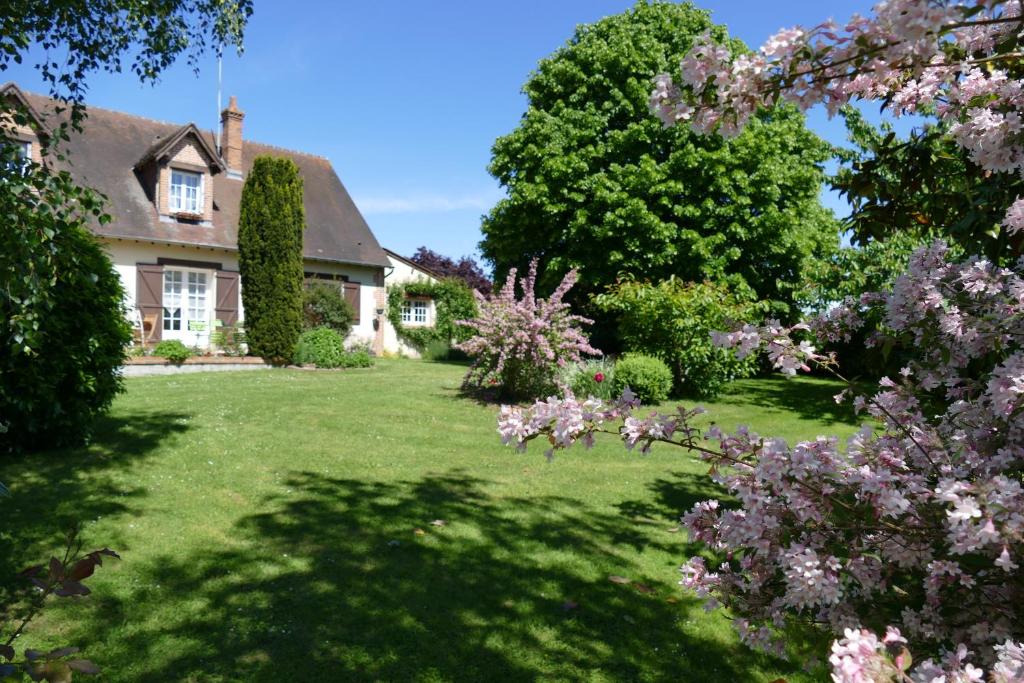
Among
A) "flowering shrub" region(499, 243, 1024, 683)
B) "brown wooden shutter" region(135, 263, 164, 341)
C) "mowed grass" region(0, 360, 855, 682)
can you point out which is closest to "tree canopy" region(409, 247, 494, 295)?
"brown wooden shutter" region(135, 263, 164, 341)

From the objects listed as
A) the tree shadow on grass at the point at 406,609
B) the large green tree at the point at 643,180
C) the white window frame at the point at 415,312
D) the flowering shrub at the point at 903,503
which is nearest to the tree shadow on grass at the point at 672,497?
the tree shadow on grass at the point at 406,609

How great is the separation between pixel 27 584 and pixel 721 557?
14.2ft

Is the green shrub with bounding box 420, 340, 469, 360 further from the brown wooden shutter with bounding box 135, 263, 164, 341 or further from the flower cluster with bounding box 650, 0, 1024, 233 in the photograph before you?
the flower cluster with bounding box 650, 0, 1024, 233

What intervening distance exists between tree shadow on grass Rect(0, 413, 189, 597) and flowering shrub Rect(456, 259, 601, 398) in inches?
195

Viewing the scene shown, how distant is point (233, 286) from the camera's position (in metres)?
19.7

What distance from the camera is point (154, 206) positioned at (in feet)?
61.6

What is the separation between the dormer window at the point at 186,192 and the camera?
18969 millimetres

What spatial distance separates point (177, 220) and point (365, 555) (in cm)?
1759

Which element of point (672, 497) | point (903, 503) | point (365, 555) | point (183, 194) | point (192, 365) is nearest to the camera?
point (903, 503)

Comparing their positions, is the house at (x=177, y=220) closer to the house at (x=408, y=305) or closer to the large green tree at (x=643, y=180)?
the house at (x=408, y=305)

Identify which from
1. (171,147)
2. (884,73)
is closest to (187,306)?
(171,147)

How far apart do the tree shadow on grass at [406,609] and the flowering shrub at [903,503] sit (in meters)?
1.52

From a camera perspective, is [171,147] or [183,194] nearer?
[171,147]

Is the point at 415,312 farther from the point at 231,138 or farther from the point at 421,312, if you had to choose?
the point at 231,138
